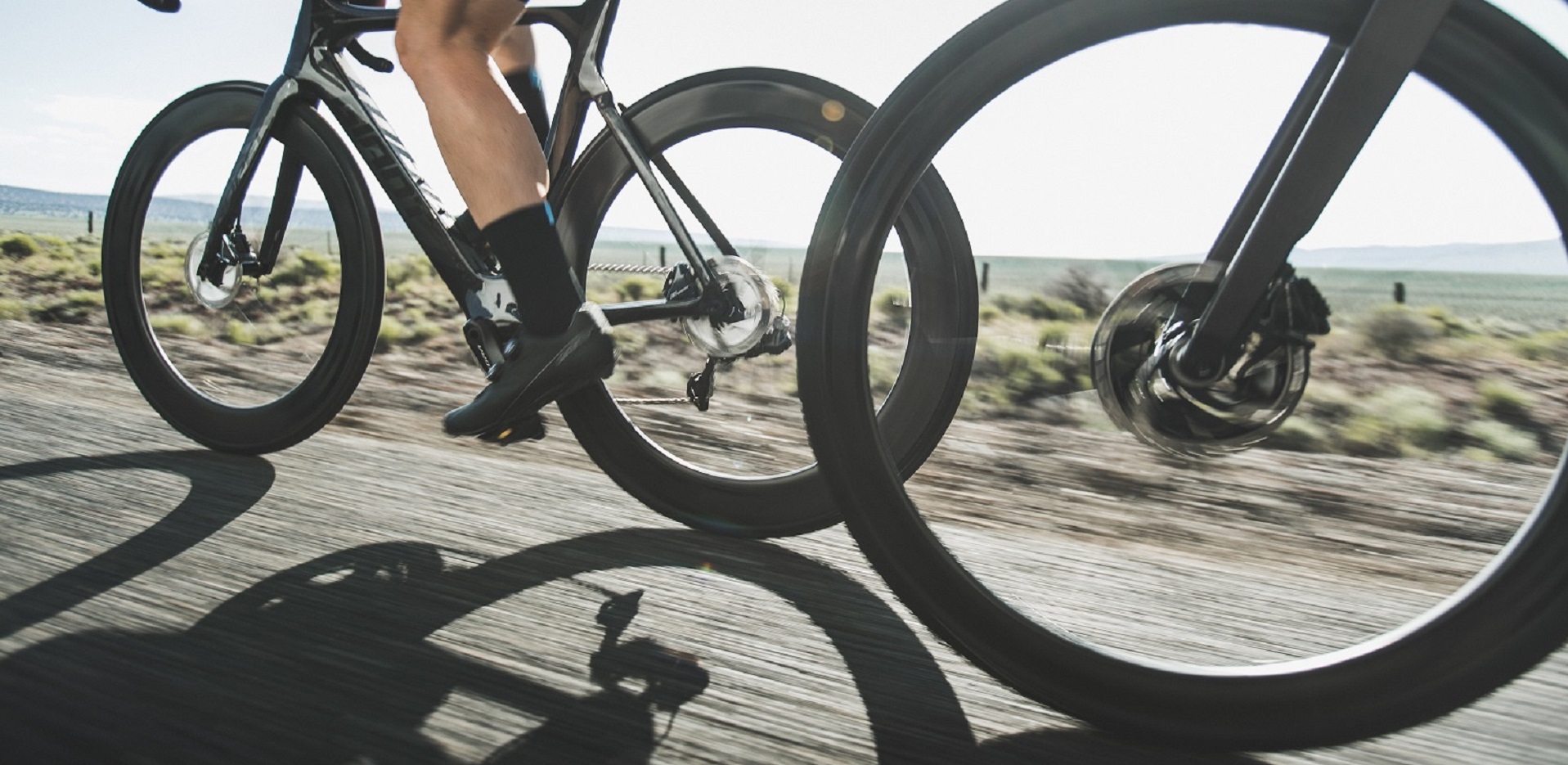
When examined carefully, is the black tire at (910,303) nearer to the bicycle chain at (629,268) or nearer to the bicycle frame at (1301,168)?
the bicycle chain at (629,268)

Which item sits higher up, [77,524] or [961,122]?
[961,122]

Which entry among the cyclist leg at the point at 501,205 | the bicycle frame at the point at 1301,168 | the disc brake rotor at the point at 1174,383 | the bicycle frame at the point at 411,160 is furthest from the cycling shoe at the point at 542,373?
the bicycle frame at the point at 1301,168

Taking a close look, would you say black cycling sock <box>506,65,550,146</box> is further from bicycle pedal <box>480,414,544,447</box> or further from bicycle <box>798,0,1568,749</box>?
bicycle <box>798,0,1568,749</box>

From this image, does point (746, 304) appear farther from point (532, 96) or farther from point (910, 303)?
point (532, 96)

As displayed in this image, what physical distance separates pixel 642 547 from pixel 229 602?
0.67 metres

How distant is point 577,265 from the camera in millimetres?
1984

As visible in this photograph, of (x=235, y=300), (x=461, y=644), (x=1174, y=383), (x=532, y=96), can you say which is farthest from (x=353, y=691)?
(x=235, y=300)

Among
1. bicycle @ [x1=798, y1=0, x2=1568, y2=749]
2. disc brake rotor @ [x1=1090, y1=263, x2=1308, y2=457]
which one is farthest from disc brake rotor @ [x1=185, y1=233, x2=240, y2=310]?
disc brake rotor @ [x1=1090, y1=263, x2=1308, y2=457]

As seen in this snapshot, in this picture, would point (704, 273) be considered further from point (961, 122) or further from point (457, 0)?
point (961, 122)

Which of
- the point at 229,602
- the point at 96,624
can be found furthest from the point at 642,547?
the point at 96,624

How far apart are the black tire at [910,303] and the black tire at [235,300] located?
1.90 feet

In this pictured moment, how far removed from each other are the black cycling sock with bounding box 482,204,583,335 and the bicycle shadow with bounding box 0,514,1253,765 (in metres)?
0.50

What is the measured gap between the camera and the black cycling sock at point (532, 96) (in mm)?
2137

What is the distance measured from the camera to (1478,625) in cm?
100
